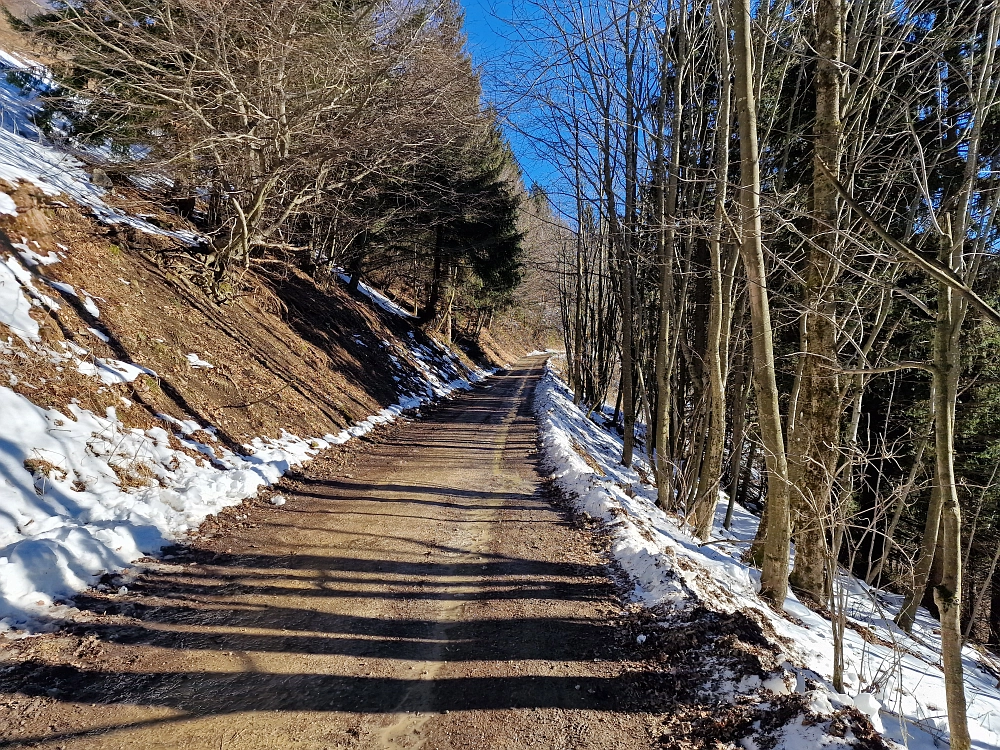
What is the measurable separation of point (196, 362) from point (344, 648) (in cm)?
605

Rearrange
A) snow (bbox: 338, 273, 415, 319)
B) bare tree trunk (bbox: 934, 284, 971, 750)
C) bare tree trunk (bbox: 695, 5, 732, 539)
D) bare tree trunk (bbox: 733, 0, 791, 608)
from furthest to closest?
1. snow (bbox: 338, 273, 415, 319)
2. bare tree trunk (bbox: 695, 5, 732, 539)
3. bare tree trunk (bbox: 733, 0, 791, 608)
4. bare tree trunk (bbox: 934, 284, 971, 750)

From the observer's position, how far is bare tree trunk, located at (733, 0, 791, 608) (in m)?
4.23

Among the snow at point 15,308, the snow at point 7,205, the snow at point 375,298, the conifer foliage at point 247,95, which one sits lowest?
the snow at point 15,308

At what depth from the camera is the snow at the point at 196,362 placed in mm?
7597

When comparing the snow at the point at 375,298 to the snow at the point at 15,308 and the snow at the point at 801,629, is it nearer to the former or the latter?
the snow at the point at 15,308

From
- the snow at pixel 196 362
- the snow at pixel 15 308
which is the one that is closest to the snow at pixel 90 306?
the snow at pixel 15 308

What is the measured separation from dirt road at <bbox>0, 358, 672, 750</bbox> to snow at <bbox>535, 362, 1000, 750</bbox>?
52 cm

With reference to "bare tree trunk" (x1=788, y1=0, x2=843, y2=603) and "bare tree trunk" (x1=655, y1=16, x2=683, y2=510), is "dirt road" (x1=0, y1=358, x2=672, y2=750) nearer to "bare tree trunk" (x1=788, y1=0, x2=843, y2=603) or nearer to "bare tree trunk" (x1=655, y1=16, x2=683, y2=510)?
"bare tree trunk" (x1=788, y1=0, x2=843, y2=603)

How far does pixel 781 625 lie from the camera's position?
4211 mm

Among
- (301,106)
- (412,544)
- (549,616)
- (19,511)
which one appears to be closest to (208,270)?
(301,106)

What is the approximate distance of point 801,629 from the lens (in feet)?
14.5

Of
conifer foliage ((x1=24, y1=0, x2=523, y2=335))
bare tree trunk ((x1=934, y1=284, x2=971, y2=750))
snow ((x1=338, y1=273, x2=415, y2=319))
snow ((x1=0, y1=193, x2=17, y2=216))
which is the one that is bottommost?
bare tree trunk ((x1=934, y1=284, x2=971, y2=750))

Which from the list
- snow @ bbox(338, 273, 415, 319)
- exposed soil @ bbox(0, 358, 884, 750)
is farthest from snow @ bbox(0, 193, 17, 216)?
snow @ bbox(338, 273, 415, 319)

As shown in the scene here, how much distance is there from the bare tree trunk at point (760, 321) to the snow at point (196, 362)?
751 cm
